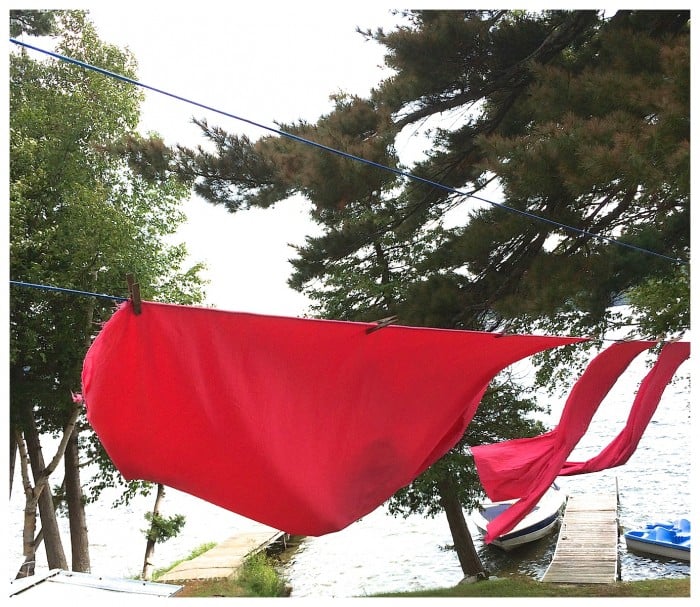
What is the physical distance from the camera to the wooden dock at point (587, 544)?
307 inches

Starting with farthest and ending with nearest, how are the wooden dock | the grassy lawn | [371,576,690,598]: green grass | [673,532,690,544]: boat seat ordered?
[673,532,690,544]: boat seat < the wooden dock < the grassy lawn < [371,576,690,598]: green grass

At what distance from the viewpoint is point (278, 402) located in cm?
229

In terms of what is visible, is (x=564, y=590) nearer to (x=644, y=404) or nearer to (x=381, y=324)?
(x=644, y=404)

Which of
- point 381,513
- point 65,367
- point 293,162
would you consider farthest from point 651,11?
point 381,513

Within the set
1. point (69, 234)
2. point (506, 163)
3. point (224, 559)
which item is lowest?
point (224, 559)

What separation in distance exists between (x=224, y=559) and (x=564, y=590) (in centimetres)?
554

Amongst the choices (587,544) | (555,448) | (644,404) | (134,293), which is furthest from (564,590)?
(134,293)

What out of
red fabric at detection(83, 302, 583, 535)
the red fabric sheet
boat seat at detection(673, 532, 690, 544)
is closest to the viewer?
red fabric at detection(83, 302, 583, 535)

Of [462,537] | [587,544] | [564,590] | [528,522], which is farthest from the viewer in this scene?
[528,522]

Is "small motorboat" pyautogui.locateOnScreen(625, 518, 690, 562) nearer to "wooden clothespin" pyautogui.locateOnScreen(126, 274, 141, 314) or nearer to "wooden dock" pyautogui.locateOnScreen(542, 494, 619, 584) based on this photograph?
"wooden dock" pyautogui.locateOnScreen(542, 494, 619, 584)

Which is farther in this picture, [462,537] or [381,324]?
[462,537]

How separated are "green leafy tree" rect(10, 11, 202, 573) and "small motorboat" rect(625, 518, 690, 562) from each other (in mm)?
6696

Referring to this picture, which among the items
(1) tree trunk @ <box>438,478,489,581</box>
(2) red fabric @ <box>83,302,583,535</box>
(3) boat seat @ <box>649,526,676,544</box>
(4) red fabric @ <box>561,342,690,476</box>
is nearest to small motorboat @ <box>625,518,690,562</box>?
(3) boat seat @ <box>649,526,676,544</box>

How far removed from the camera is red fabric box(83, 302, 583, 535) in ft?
6.97
